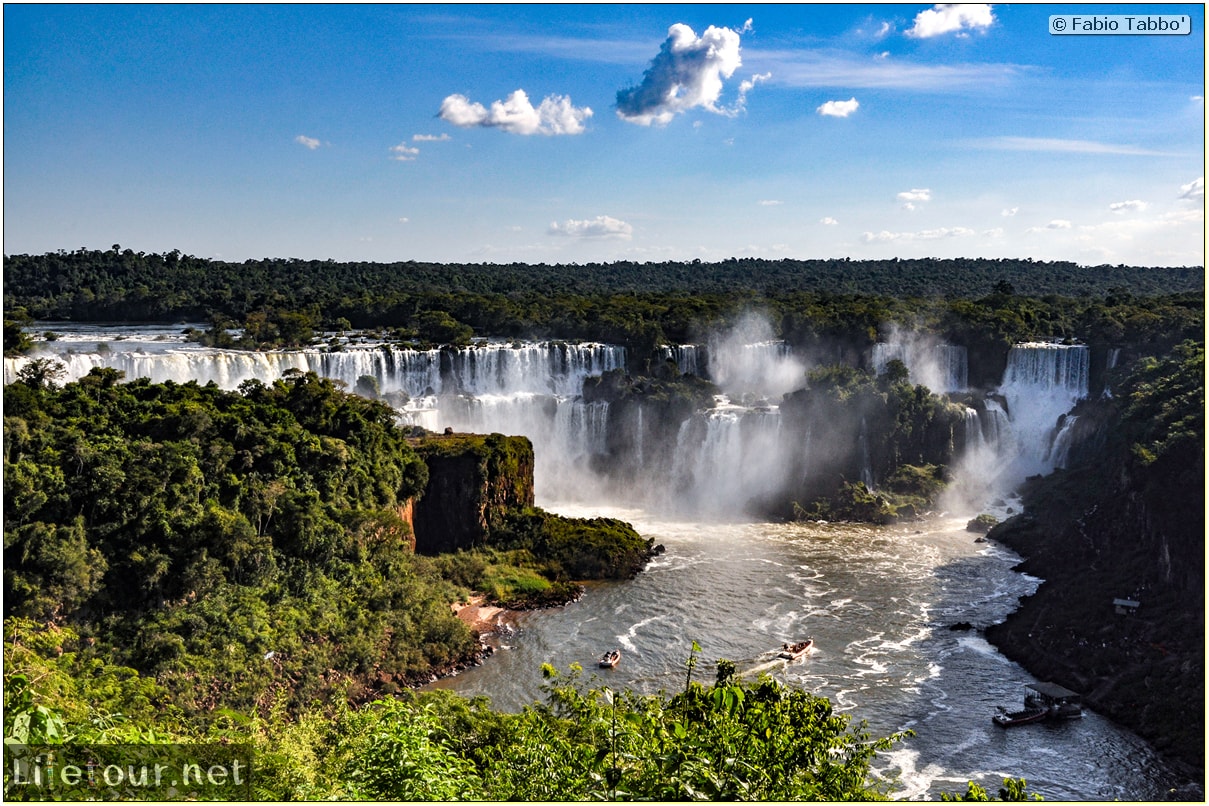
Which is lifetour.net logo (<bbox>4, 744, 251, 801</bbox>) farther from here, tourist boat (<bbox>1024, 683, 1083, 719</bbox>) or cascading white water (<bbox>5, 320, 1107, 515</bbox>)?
cascading white water (<bbox>5, 320, 1107, 515</bbox>)

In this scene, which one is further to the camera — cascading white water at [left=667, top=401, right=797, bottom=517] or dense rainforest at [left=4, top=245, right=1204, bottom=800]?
cascading white water at [left=667, top=401, right=797, bottom=517]

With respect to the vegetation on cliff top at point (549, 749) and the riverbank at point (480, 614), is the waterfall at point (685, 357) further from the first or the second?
the vegetation on cliff top at point (549, 749)

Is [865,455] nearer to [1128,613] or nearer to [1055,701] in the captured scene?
[1128,613]

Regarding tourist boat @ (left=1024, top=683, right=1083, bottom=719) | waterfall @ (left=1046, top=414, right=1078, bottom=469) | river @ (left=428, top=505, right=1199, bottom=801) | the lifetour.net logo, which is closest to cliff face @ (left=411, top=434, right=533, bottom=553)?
river @ (left=428, top=505, right=1199, bottom=801)

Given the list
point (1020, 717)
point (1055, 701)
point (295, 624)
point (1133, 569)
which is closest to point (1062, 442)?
point (1133, 569)

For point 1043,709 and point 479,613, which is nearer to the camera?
point 1043,709

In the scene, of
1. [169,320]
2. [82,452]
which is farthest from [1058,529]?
[169,320]
